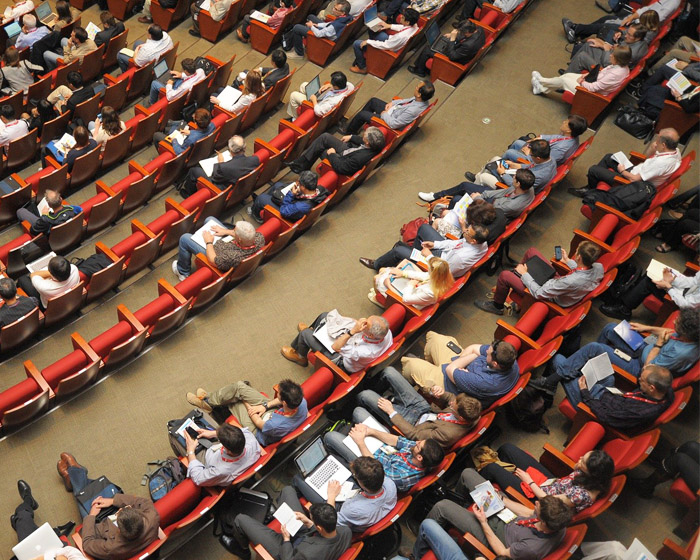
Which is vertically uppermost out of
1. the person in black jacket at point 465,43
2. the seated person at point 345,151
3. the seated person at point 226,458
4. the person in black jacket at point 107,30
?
the person in black jacket at point 107,30

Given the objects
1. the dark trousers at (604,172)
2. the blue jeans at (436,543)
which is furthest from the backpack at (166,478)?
the dark trousers at (604,172)

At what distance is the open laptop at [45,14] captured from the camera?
7230 millimetres

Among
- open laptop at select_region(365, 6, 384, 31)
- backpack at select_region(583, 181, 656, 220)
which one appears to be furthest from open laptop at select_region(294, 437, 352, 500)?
open laptop at select_region(365, 6, 384, 31)

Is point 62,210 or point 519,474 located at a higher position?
point 62,210

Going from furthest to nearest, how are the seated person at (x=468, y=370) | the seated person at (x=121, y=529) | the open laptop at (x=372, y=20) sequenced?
the open laptop at (x=372, y=20), the seated person at (x=468, y=370), the seated person at (x=121, y=529)

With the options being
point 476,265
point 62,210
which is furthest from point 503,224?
point 62,210

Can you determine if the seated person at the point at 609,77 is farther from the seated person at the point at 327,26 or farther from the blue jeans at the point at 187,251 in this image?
Result: the blue jeans at the point at 187,251

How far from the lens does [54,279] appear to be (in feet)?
15.4

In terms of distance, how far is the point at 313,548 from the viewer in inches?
140

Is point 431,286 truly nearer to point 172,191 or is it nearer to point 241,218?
point 241,218

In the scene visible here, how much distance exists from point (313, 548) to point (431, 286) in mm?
1897

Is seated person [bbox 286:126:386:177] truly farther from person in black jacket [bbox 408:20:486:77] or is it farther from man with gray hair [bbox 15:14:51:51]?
man with gray hair [bbox 15:14:51:51]

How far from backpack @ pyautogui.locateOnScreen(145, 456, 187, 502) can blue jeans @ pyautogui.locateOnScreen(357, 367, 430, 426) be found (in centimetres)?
115

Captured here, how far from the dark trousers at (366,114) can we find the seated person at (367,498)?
353cm
